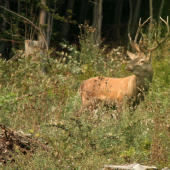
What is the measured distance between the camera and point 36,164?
380cm

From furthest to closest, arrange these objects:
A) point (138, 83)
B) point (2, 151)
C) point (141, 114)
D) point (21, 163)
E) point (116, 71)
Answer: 1. point (116, 71)
2. point (138, 83)
3. point (141, 114)
4. point (2, 151)
5. point (21, 163)

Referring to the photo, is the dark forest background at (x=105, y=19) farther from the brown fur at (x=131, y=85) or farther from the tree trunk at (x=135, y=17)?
the brown fur at (x=131, y=85)

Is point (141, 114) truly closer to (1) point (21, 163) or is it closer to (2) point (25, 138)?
(2) point (25, 138)

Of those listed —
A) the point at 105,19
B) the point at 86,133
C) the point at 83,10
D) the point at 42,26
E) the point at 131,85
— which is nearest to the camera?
the point at 86,133

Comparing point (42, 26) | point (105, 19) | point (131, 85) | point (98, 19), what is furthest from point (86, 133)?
point (105, 19)

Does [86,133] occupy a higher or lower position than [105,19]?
lower

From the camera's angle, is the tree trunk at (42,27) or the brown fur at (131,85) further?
the tree trunk at (42,27)

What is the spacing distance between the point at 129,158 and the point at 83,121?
0.91 meters

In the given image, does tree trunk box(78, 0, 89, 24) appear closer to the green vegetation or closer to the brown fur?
the brown fur

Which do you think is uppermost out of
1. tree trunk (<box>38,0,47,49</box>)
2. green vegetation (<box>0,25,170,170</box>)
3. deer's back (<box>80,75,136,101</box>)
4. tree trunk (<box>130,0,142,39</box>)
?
tree trunk (<box>130,0,142,39</box>)

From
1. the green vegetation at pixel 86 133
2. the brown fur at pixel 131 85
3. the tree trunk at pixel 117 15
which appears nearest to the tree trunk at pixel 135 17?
the tree trunk at pixel 117 15

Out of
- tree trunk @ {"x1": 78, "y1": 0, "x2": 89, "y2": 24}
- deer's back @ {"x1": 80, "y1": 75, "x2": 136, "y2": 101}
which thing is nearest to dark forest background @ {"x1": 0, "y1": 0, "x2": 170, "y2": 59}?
tree trunk @ {"x1": 78, "y1": 0, "x2": 89, "y2": 24}

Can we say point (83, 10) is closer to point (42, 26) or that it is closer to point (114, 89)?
point (42, 26)

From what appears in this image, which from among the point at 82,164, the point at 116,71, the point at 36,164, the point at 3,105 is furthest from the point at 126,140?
the point at 116,71
